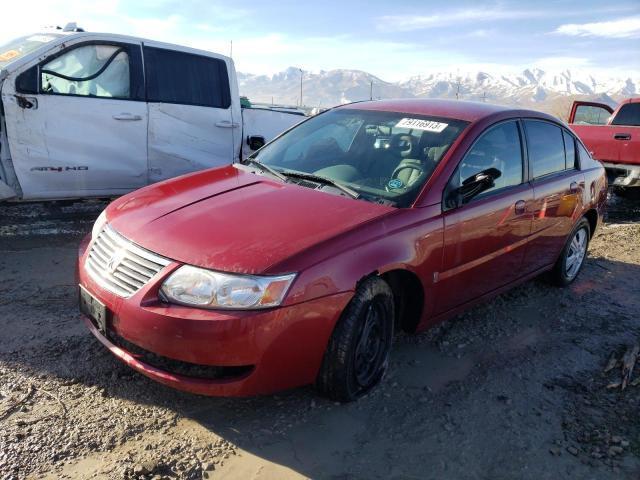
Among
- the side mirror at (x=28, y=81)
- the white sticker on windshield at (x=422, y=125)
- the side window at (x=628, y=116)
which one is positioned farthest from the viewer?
the side window at (x=628, y=116)

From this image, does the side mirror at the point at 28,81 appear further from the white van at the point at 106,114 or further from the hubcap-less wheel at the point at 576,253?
the hubcap-less wheel at the point at 576,253

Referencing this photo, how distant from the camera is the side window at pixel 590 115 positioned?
10.3 metres

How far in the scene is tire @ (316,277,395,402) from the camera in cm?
281

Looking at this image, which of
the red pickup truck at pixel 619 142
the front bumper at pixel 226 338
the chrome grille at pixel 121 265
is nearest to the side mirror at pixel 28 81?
the chrome grille at pixel 121 265

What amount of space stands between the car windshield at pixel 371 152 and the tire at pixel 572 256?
198cm

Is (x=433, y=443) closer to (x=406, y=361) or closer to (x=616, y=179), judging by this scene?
(x=406, y=361)

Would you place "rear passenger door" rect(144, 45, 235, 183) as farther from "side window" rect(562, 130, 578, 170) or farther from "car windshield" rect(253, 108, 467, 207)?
"side window" rect(562, 130, 578, 170)

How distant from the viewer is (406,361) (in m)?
3.58

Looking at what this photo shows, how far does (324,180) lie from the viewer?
3.46 m

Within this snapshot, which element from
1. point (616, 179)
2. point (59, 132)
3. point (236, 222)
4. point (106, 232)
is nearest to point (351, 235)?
point (236, 222)

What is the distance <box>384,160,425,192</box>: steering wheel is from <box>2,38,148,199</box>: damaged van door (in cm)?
329

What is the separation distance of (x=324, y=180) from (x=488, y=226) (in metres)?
1.14

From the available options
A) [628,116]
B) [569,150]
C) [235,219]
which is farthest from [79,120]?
[628,116]

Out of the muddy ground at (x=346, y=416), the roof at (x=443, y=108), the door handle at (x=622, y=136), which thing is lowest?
the muddy ground at (x=346, y=416)
